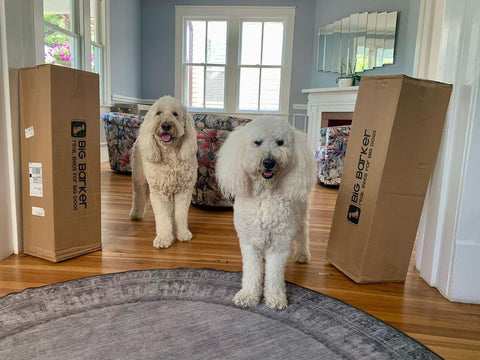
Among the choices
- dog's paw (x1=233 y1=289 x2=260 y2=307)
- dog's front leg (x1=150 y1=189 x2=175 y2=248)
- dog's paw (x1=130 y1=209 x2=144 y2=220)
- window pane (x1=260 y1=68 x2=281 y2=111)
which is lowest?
dog's paw (x1=233 y1=289 x2=260 y2=307)

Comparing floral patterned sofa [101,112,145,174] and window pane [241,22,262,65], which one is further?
window pane [241,22,262,65]

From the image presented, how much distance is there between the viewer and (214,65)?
7051 millimetres

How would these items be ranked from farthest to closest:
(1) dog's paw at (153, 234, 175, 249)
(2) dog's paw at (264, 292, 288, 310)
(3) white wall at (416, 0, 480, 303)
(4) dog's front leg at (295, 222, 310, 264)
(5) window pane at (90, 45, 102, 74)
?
(5) window pane at (90, 45, 102, 74), (1) dog's paw at (153, 234, 175, 249), (4) dog's front leg at (295, 222, 310, 264), (3) white wall at (416, 0, 480, 303), (2) dog's paw at (264, 292, 288, 310)

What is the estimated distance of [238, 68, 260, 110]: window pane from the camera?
7.06 metres

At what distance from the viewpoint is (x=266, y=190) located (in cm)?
133

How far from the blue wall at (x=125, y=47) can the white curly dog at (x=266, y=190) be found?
5.23 m

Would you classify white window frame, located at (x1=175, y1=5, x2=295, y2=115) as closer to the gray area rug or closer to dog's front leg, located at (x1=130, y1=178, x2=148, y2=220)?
dog's front leg, located at (x1=130, y1=178, x2=148, y2=220)

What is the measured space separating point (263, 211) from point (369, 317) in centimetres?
59

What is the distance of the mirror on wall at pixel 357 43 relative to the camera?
5059mm

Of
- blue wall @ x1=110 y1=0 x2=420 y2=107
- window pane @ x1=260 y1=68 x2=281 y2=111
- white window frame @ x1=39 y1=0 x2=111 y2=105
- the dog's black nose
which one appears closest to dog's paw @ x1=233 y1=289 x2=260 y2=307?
the dog's black nose

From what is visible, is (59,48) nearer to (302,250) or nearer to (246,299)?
(302,250)

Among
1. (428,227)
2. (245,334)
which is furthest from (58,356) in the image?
(428,227)

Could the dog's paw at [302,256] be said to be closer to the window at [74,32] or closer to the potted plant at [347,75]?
the potted plant at [347,75]

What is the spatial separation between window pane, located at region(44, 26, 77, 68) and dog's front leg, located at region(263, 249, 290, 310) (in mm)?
4459
